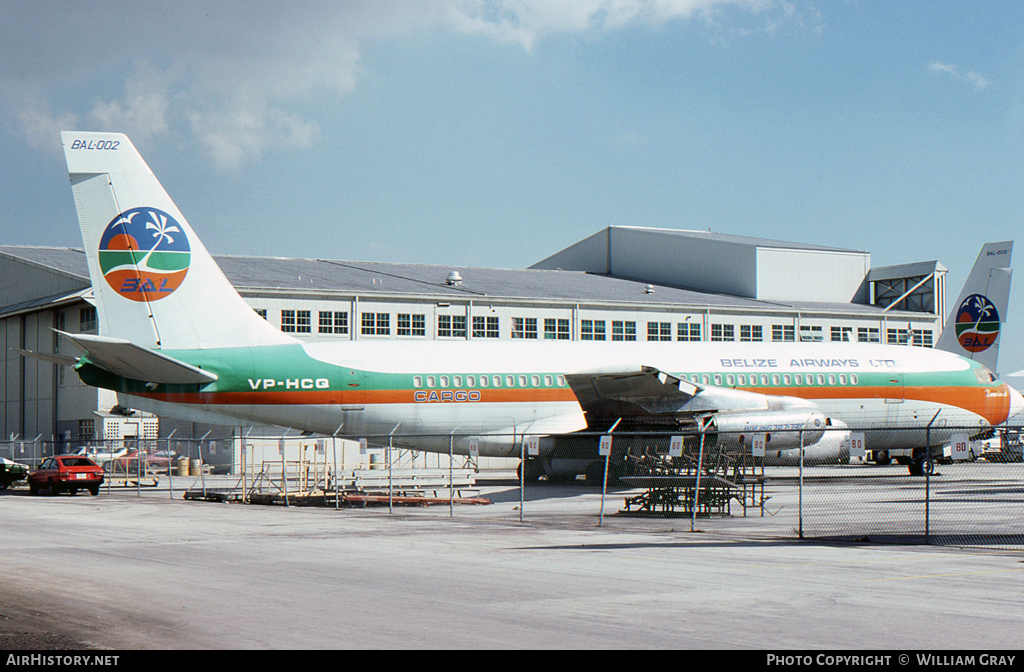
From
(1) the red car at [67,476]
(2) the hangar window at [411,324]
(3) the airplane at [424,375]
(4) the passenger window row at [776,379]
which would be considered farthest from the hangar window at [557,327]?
(1) the red car at [67,476]

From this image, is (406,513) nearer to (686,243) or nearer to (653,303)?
(653,303)

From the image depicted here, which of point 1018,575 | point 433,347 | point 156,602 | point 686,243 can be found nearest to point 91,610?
point 156,602

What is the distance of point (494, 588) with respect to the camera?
11.3 m

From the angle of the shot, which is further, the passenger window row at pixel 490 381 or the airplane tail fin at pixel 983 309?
the airplane tail fin at pixel 983 309

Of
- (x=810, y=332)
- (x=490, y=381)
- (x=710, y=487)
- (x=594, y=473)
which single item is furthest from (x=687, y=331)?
(x=710, y=487)

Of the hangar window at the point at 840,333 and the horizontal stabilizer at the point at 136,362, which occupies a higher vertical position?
the hangar window at the point at 840,333

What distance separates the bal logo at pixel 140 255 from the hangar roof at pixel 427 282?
78.9 feet

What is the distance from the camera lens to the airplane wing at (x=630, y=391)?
27094 mm

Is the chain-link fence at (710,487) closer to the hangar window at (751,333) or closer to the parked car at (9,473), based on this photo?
the parked car at (9,473)

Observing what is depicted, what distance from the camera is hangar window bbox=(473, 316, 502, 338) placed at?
5587cm

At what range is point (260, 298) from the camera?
167 feet

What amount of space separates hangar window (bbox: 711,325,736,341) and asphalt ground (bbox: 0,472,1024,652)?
40.9m

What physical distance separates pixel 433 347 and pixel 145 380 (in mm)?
7809

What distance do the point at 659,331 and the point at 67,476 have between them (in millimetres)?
36088
